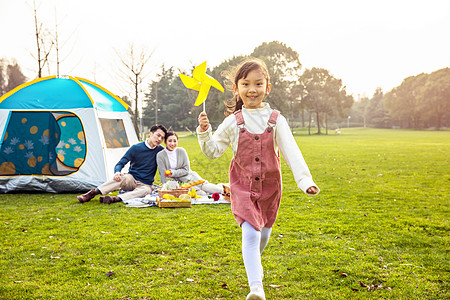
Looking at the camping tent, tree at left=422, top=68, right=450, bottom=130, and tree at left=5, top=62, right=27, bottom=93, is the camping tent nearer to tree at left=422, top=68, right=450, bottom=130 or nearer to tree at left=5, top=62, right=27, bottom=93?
tree at left=5, top=62, right=27, bottom=93

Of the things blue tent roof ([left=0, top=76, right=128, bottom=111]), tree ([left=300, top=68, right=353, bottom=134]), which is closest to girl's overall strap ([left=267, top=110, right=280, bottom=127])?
blue tent roof ([left=0, top=76, right=128, bottom=111])

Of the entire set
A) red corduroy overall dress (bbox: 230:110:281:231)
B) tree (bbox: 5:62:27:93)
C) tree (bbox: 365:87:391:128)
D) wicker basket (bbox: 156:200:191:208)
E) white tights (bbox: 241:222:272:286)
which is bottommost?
wicker basket (bbox: 156:200:191:208)

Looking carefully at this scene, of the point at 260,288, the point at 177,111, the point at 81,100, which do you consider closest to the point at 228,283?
the point at 260,288

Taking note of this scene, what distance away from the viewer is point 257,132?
9.08 feet

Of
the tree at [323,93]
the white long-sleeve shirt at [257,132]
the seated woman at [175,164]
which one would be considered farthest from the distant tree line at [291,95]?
the white long-sleeve shirt at [257,132]

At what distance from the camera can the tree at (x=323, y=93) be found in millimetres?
51188

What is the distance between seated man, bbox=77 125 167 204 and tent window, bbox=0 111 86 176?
1.43m

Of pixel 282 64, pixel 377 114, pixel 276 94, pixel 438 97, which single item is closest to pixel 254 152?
pixel 276 94

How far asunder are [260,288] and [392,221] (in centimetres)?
368

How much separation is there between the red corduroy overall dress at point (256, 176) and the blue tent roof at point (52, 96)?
236 inches

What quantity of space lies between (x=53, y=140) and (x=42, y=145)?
26 cm

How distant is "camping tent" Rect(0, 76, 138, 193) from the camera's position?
307 inches

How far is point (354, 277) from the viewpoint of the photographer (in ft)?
11.1

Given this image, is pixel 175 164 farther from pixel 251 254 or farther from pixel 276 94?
pixel 276 94
